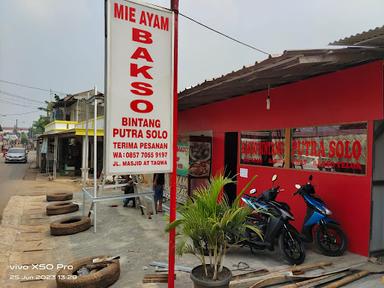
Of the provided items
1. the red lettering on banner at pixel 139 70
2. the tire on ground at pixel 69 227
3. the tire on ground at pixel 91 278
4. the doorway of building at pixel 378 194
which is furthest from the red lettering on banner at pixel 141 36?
the tire on ground at pixel 69 227

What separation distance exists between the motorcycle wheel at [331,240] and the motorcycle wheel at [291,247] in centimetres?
42

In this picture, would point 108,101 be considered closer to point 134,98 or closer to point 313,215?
point 134,98

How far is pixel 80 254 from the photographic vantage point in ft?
18.8

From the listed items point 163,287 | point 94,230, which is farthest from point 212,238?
point 94,230

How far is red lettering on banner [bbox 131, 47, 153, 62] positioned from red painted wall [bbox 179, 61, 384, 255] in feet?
10.9

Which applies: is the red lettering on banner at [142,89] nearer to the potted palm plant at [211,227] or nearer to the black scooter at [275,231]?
the potted palm plant at [211,227]

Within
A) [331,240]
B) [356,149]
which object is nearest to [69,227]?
[331,240]

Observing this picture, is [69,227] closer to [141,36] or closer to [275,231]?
[275,231]

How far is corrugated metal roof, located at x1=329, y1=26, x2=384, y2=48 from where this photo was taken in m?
3.70

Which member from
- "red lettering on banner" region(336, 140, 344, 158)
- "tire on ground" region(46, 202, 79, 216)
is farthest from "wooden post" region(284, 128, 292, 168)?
"tire on ground" region(46, 202, 79, 216)

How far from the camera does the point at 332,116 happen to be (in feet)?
17.4

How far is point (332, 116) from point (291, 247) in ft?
7.21

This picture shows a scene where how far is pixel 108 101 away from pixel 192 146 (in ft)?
18.5

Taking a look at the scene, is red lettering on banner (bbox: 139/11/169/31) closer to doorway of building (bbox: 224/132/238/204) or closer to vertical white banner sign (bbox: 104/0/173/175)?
vertical white banner sign (bbox: 104/0/173/175)
